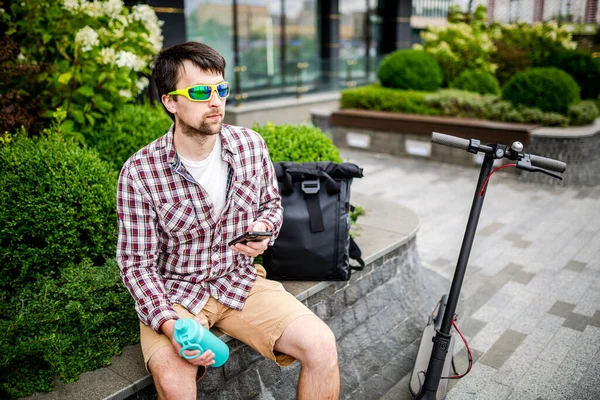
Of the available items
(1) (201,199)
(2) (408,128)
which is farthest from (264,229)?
(2) (408,128)

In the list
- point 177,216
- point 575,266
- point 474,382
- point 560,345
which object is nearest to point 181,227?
point 177,216

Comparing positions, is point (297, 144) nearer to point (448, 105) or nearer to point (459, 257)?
point (459, 257)

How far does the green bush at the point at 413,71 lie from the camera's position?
9.85 m

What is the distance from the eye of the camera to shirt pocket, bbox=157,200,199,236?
226 centimetres

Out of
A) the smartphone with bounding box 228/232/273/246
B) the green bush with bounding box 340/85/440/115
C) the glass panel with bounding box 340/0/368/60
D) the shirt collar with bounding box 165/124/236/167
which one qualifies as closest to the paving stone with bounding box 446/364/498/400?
the smartphone with bounding box 228/232/273/246

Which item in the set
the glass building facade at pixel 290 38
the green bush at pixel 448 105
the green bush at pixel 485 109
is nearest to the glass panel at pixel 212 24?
the glass building facade at pixel 290 38

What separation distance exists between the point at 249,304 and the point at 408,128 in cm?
696

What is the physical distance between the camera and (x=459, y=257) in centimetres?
260

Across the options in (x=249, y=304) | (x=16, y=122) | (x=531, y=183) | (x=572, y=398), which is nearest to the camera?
(x=249, y=304)

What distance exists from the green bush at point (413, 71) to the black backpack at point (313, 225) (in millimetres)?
7476

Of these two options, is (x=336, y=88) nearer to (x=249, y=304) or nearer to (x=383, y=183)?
(x=383, y=183)

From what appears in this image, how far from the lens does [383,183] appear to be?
24.4 feet

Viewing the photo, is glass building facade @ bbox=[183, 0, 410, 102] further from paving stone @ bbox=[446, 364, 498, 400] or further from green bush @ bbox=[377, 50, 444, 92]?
paving stone @ bbox=[446, 364, 498, 400]

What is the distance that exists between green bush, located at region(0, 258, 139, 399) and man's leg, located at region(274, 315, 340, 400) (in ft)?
2.78
